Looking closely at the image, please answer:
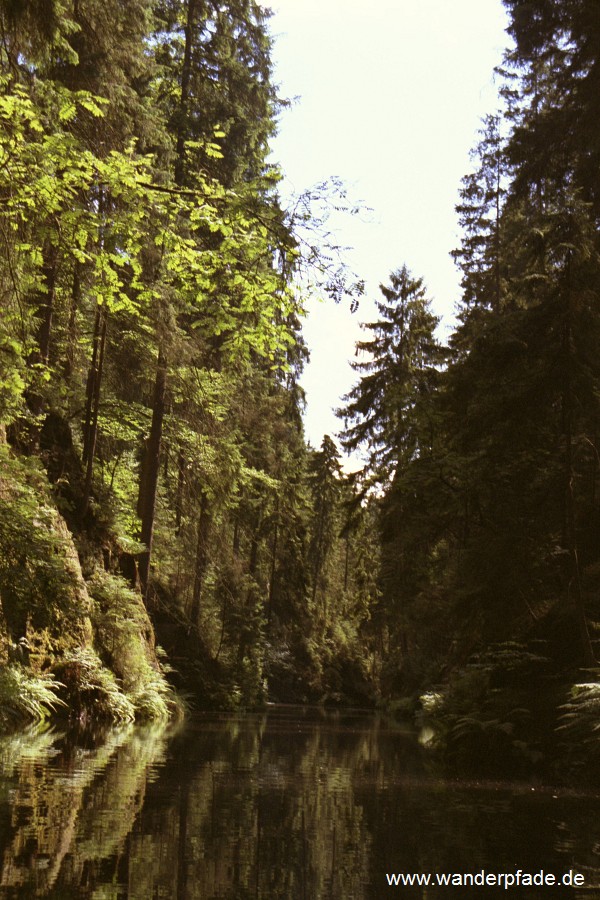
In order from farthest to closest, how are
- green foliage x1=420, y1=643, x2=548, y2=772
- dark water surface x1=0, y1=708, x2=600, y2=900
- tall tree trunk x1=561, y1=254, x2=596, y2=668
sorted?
tall tree trunk x1=561, y1=254, x2=596, y2=668 → green foliage x1=420, y1=643, x2=548, y2=772 → dark water surface x1=0, y1=708, x2=600, y2=900

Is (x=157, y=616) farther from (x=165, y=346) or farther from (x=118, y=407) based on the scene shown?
(x=165, y=346)

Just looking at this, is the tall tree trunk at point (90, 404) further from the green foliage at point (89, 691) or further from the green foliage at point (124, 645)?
the green foliage at point (89, 691)

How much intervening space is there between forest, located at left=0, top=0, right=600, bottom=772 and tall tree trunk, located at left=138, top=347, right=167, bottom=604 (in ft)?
0.28

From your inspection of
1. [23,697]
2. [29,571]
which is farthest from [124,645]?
[29,571]

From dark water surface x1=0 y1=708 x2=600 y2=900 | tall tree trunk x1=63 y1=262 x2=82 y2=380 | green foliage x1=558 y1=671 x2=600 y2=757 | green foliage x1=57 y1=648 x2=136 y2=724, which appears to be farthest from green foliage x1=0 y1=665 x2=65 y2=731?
green foliage x1=558 y1=671 x2=600 y2=757

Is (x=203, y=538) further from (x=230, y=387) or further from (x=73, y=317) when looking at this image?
(x=73, y=317)

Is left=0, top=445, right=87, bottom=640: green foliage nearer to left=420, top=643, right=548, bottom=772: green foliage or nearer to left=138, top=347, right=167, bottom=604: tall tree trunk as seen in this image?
left=420, top=643, right=548, bottom=772: green foliage

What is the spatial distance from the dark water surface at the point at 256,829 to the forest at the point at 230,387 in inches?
86.7

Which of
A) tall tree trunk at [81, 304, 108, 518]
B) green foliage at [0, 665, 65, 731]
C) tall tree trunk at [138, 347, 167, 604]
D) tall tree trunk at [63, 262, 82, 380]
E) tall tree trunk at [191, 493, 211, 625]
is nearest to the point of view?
green foliage at [0, 665, 65, 731]

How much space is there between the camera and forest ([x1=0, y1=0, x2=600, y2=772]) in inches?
310

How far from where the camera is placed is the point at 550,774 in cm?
948

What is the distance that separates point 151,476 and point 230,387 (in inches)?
152

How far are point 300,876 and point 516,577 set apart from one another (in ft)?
26.9

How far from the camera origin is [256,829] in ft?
17.6
